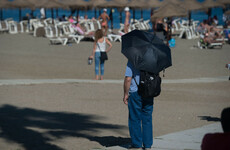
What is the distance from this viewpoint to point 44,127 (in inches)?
285

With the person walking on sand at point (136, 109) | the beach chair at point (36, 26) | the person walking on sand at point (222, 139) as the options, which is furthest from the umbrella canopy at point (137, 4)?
the person walking on sand at point (222, 139)

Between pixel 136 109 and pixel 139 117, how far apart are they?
117mm

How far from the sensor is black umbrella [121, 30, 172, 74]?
5379mm

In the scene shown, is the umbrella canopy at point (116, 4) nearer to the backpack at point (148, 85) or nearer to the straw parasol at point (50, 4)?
the straw parasol at point (50, 4)

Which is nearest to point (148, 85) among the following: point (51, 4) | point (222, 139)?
Answer: point (222, 139)

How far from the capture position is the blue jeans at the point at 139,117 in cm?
539

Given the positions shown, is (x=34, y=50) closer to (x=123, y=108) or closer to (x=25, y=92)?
(x=25, y=92)

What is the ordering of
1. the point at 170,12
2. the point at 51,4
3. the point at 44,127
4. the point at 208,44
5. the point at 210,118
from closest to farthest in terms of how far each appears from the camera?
the point at 44,127
the point at 210,118
the point at 208,44
the point at 170,12
the point at 51,4

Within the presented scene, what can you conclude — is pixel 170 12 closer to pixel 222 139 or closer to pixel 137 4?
pixel 137 4

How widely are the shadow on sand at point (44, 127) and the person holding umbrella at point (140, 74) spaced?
875 millimetres

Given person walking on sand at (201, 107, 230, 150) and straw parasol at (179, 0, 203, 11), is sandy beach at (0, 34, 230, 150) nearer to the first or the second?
person walking on sand at (201, 107, 230, 150)

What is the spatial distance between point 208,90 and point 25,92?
4090mm

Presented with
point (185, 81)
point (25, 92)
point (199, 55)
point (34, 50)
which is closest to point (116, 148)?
point (25, 92)

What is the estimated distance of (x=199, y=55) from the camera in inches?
728
